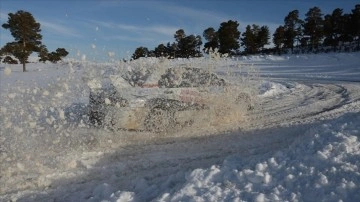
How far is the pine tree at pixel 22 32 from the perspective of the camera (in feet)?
150

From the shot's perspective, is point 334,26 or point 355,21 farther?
point 334,26

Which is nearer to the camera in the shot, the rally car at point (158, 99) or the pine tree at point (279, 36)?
the rally car at point (158, 99)

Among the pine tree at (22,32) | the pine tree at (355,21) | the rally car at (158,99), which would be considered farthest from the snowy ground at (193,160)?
the pine tree at (355,21)

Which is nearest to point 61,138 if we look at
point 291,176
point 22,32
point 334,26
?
Answer: point 291,176

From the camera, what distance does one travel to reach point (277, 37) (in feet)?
206

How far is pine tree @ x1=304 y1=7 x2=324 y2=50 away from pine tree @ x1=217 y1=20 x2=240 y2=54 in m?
10.0

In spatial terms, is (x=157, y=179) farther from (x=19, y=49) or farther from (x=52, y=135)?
(x=19, y=49)

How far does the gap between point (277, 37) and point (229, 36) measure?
23.5 ft

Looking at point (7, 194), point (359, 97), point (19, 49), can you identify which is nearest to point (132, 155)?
point (7, 194)

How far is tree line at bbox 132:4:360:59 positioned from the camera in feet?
193

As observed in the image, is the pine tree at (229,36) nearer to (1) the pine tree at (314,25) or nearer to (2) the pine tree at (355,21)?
(1) the pine tree at (314,25)

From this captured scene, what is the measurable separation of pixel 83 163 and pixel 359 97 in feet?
31.9

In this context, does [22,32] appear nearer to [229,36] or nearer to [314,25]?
[229,36]

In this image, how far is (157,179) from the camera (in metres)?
6.07
